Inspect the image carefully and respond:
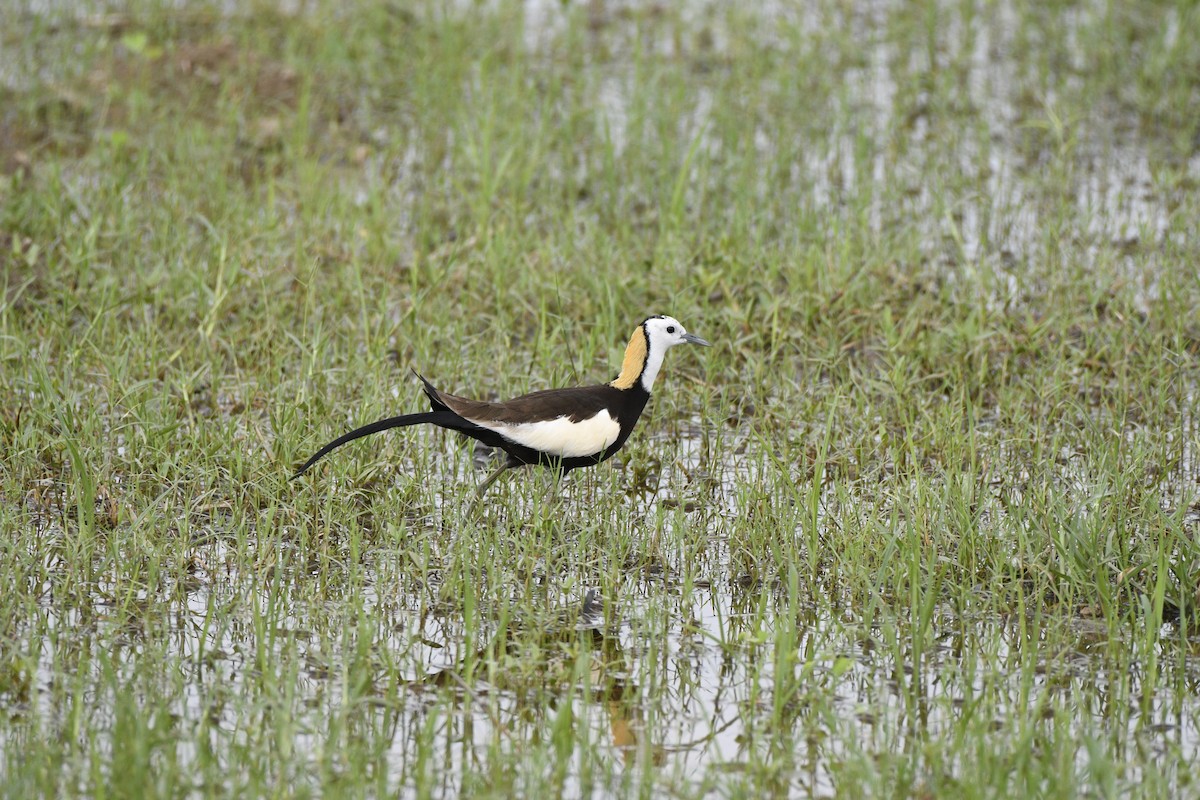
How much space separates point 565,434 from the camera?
18.4 ft

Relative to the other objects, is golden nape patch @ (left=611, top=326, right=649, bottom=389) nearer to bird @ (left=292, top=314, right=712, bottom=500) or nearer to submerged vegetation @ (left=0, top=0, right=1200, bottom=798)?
bird @ (left=292, top=314, right=712, bottom=500)

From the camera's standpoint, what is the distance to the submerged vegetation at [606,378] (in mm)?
4371

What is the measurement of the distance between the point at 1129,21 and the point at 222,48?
5843 millimetres

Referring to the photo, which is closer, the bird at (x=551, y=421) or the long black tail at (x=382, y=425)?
the long black tail at (x=382, y=425)

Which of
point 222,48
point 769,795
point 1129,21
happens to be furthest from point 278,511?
point 1129,21

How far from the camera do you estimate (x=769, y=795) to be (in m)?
4.09

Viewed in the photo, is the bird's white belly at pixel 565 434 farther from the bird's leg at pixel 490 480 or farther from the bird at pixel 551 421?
the bird's leg at pixel 490 480

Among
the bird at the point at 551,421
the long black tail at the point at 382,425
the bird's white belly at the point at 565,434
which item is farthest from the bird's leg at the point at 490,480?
the long black tail at the point at 382,425

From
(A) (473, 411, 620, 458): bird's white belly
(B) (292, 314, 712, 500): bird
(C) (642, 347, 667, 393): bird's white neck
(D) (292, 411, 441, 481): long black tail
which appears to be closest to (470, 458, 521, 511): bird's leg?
(B) (292, 314, 712, 500): bird

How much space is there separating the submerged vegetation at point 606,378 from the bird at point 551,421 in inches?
7.0

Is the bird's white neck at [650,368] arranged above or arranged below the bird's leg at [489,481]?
above

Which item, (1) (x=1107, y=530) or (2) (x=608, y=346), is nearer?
(1) (x=1107, y=530)

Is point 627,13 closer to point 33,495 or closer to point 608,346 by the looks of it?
point 608,346

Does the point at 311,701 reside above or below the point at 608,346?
below
